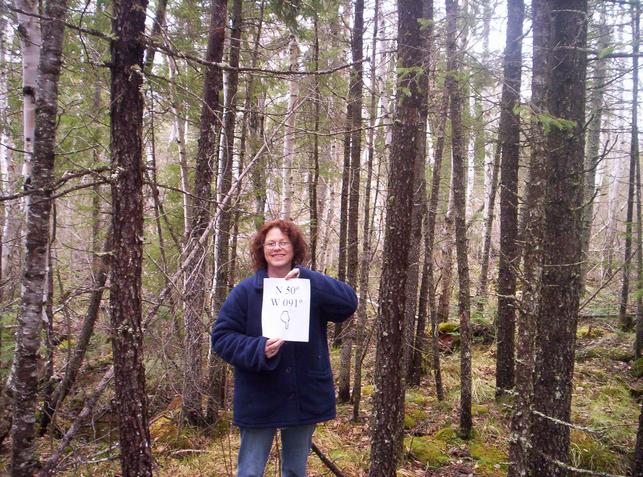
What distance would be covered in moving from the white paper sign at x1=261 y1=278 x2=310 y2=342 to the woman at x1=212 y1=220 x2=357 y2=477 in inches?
2.9

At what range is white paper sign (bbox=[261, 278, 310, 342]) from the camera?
2.66m

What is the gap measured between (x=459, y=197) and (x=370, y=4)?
544 centimetres

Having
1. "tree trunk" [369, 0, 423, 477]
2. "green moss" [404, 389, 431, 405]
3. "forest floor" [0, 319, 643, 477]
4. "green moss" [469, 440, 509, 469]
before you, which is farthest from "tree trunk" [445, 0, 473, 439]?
"tree trunk" [369, 0, 423, 477]

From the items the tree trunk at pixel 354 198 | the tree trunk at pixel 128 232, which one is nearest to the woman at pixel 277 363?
the tree trunk at pixel 128 232

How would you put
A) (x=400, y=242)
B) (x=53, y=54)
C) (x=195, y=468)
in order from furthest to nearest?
(x=195, y=468) → (x=400, y=242) → (x=53, y=54)

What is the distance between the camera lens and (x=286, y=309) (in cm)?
268

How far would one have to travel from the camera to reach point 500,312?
22.5 feet

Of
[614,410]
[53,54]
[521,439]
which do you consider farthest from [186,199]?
[614,410]

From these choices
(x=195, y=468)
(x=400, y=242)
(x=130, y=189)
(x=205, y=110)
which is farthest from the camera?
(x=205, y=110)

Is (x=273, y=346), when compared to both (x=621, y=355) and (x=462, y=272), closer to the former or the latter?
(x=462, y=272)

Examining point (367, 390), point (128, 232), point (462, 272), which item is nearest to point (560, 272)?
point (462, 272)

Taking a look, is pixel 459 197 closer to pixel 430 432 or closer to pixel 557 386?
pixel 557 386

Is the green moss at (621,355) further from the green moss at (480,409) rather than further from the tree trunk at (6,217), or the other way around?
the tree trunk at (6,217)

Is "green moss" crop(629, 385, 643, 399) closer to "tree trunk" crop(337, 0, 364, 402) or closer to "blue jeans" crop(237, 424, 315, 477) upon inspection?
"tree trunk" crop(337, 0, 364, 402)
